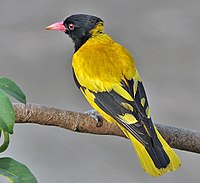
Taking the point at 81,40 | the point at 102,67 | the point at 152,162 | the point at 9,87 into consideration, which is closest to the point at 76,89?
the point at 81,40

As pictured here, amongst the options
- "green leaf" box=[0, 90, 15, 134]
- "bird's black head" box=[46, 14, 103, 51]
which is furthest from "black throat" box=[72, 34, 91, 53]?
"green leaf" box=[0, 90, 15, 134]

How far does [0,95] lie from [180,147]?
2.94 ft

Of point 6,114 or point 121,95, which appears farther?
point 121,95

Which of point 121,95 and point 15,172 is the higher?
point 15,172

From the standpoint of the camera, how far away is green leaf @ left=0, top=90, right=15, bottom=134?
3.53 ft

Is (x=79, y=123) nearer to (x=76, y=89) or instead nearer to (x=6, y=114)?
(x=6, y=114)

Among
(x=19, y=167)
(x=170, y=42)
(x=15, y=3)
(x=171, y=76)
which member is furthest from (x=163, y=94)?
(x=19, y=167)

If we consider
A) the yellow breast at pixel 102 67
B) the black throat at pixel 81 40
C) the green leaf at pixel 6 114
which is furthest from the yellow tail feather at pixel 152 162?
the green leaf at pixel 6 114

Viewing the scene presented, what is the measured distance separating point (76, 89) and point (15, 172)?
3.55m

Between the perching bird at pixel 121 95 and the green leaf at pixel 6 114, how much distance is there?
80 cm

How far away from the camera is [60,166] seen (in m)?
3.97

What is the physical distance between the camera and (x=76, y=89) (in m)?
4.65

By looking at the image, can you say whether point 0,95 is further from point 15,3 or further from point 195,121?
point 15,3

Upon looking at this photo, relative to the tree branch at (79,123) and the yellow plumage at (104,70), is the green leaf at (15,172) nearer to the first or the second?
the tree branch at (79,123)
